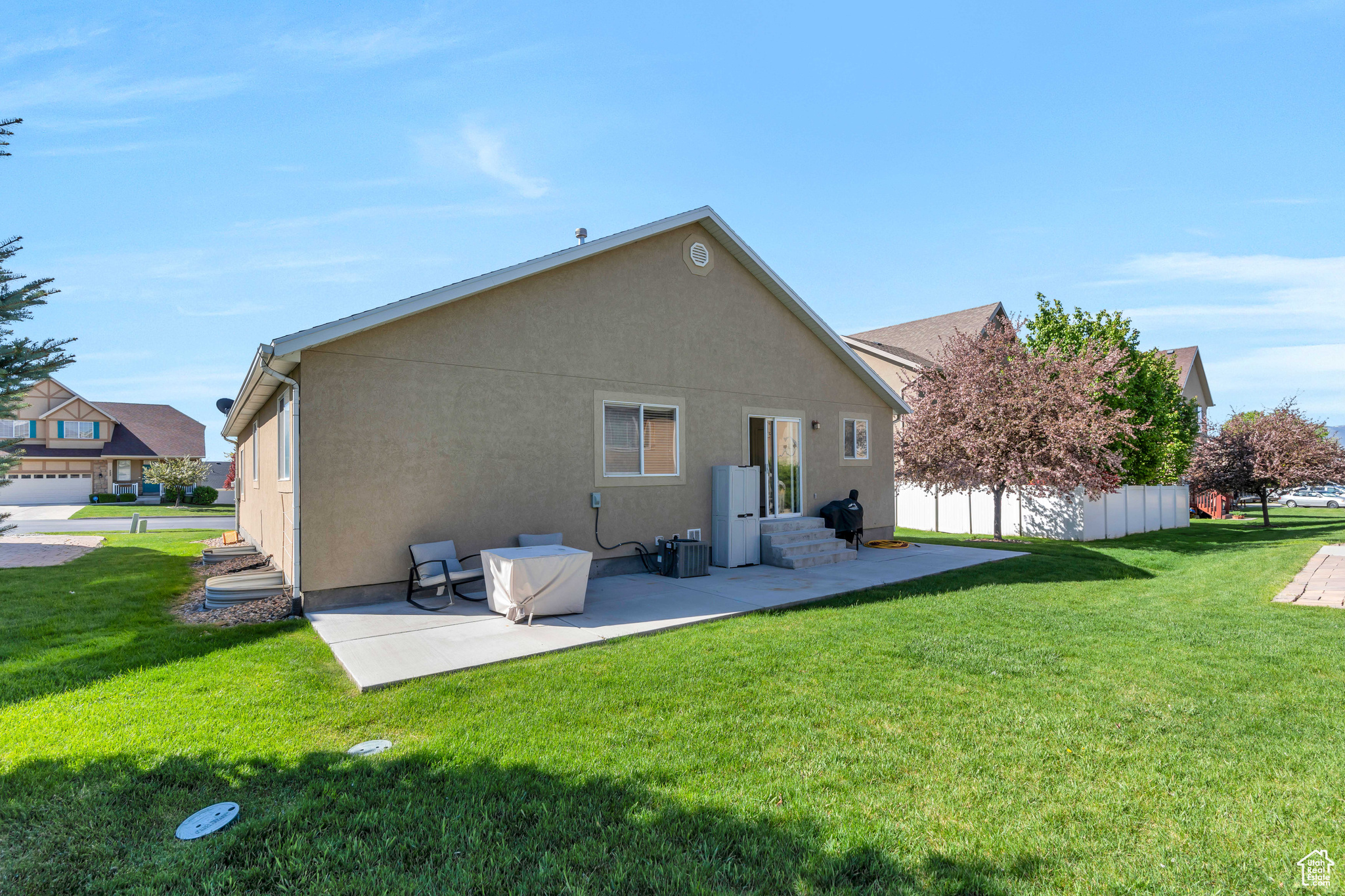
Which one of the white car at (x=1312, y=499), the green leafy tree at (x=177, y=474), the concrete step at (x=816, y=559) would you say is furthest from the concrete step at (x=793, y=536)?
the white car at (x=1312, y=499)

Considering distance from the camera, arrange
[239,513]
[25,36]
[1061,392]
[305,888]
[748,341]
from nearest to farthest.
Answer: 1. [305,888]
2. [25,36]
3. [748,341]
4. [1061,392]
5. [239,513]

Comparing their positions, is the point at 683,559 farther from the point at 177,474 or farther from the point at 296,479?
the point at 177,474

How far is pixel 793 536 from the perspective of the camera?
38.9 feet

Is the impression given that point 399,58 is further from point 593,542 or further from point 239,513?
point 239,513

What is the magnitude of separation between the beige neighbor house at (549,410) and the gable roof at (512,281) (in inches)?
1.4

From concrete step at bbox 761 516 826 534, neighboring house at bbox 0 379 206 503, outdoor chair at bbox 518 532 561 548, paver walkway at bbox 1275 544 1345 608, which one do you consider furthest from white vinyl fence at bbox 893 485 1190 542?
neighboring house at bbox 0 379 206 503

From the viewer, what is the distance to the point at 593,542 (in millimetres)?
10164

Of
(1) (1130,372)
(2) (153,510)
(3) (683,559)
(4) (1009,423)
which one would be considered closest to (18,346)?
(3) (683,559)

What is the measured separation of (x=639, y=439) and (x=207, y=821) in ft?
26.5

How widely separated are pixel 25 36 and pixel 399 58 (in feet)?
13.5

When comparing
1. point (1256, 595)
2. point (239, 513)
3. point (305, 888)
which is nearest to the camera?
point (305, 888)

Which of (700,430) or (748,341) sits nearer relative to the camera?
(700,430)

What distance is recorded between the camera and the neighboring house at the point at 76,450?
117 ft

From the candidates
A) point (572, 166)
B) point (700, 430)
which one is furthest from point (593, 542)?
point (572, 166)
